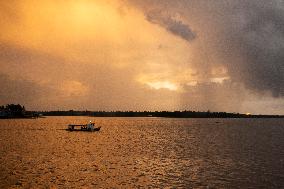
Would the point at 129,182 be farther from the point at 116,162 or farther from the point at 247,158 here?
the point at 247,158

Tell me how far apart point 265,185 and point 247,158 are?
25.7 m

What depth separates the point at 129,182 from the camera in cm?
4097

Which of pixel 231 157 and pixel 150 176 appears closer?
pixel 150 176

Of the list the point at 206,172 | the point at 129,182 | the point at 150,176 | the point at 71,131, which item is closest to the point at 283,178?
the point at 206,172

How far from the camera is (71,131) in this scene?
150375 millimetres

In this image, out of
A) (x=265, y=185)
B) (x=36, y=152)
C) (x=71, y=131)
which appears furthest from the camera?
(x=71, y=131)

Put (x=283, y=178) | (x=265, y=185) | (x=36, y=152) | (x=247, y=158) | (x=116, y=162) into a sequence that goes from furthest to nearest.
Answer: (x=36, y=152), (x=247, y=158), (x=116, y=162), (x=283, y=178), (x=265, y=185)

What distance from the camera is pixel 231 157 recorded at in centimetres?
6638

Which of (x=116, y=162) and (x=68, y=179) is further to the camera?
(x=116, y=162)

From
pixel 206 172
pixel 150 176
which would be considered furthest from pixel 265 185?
pixel 150 176

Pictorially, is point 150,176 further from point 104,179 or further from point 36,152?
point 36,152

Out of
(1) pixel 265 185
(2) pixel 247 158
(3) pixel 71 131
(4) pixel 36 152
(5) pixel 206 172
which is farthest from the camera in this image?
(3) pixel 71 131

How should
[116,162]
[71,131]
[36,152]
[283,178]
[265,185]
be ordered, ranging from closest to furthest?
[265,185] < [283,178] < [116,162] < [36,152] < [71,131]

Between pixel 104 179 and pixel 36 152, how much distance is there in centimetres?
3266
